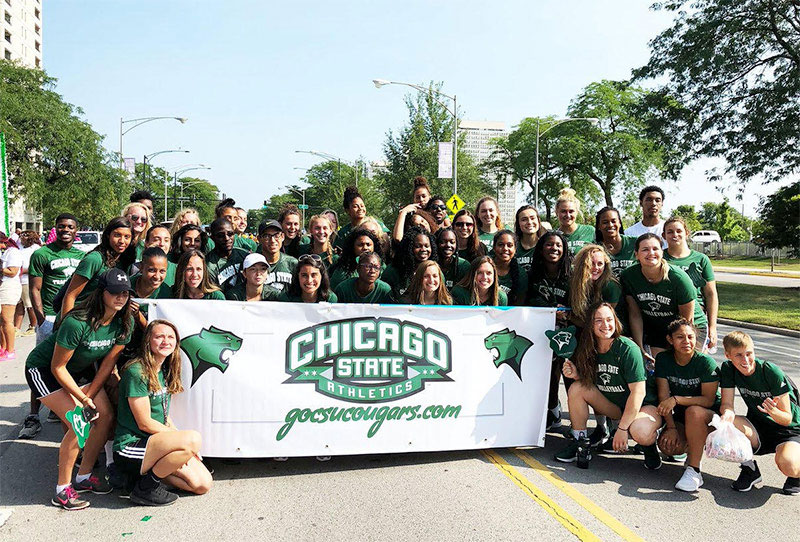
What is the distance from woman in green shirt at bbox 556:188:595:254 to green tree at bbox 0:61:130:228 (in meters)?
35.6

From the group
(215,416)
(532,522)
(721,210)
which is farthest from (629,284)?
(721,210)

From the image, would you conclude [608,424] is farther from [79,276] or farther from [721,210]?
[721,210]

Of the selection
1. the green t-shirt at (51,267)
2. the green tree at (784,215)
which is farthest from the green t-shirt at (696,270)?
the green tree at (784,215)

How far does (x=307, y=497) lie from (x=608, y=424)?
Result: 2.73 meters

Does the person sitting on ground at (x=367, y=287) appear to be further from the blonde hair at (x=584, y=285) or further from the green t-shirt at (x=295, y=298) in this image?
the blonde hair at (x=584, y=285)

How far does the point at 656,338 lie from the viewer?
5504 millimetres

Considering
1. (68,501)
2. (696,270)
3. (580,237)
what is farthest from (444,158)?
(68,501)

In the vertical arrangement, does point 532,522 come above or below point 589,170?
below

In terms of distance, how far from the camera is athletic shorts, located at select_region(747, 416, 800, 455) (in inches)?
177

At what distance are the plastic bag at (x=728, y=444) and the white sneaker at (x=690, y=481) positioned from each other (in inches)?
7.2

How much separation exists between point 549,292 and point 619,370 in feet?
3.71

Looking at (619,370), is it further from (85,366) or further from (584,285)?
(85,366)

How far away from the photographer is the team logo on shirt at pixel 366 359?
484cm

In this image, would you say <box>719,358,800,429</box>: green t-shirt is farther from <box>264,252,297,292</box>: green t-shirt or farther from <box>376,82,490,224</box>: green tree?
<box>376,82,490,224</box>: green tree
